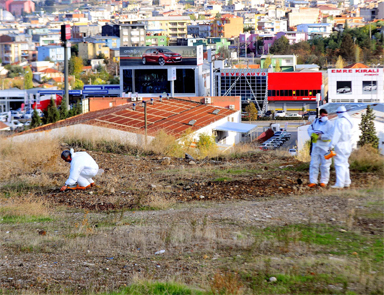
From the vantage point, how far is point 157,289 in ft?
15.6

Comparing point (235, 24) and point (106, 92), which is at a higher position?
point (235, 24)

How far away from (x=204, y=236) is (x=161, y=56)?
115ft

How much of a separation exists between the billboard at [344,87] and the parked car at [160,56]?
39.0 feet

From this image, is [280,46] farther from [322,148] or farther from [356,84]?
[322,148]

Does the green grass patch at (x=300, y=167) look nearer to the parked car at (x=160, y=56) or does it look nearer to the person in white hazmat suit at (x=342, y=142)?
the person in white hazmat suit at (x=342, y=142)

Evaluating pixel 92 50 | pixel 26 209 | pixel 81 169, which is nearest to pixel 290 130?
pixel 81 169

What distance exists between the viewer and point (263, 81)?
48219mm

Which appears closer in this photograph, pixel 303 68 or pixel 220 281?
pixel 220 281

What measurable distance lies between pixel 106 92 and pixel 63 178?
39079 millimetres

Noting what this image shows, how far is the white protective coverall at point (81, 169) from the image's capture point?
9.23 metres

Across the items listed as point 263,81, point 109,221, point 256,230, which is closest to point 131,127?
point 109,221

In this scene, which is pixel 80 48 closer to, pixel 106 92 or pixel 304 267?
pixel 106 92

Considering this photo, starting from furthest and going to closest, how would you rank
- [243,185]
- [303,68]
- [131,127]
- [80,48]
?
[80,48] < [303,68] < [131,127] < [243,185]

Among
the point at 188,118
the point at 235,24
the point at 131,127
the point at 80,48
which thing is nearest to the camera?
the point at 131,127
